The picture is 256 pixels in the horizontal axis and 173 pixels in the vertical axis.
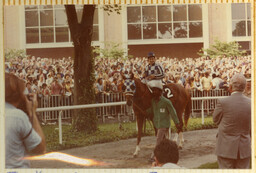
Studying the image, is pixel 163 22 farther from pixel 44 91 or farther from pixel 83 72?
pixel 44 91

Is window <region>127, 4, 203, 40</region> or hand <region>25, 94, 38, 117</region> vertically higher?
window <region>127, 4, 203, 40</region>

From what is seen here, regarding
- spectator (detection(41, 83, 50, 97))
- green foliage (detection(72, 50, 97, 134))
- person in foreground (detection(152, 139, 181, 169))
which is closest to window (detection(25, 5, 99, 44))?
green foliage (detection(72, 50, 97, 134))

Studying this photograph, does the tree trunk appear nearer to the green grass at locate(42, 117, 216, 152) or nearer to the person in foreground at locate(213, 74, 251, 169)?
the green grass at locate(42, 117, 216, 152)

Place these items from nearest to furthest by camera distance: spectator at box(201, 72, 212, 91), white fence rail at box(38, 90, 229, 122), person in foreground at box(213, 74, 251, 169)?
person in foreground at box(213, 74, 251, 169) → white fence rail at box(38, 90, 229, 122) → spectator at box(201, 72, 212, 91)

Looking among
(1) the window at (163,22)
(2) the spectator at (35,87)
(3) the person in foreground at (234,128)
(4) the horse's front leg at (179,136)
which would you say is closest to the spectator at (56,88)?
(2) the spectator at (35,87)

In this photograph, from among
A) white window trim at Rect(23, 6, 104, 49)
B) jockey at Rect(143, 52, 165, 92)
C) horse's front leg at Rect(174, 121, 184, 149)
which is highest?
white window trim at Rect(23, 6, 104, 49)

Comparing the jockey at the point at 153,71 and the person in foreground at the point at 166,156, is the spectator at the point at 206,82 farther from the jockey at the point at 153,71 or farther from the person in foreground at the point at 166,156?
the person in foreground at the point at 166,156

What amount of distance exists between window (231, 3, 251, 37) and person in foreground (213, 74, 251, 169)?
0.75 meters

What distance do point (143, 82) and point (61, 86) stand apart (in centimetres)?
112

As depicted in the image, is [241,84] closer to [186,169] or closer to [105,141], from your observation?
[186,169]

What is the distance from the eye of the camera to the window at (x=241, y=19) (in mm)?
4500

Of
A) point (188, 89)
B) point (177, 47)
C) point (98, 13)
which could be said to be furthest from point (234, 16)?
point (98, 13)

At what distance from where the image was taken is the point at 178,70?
181 inches

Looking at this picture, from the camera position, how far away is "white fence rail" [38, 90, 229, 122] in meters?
4.54
